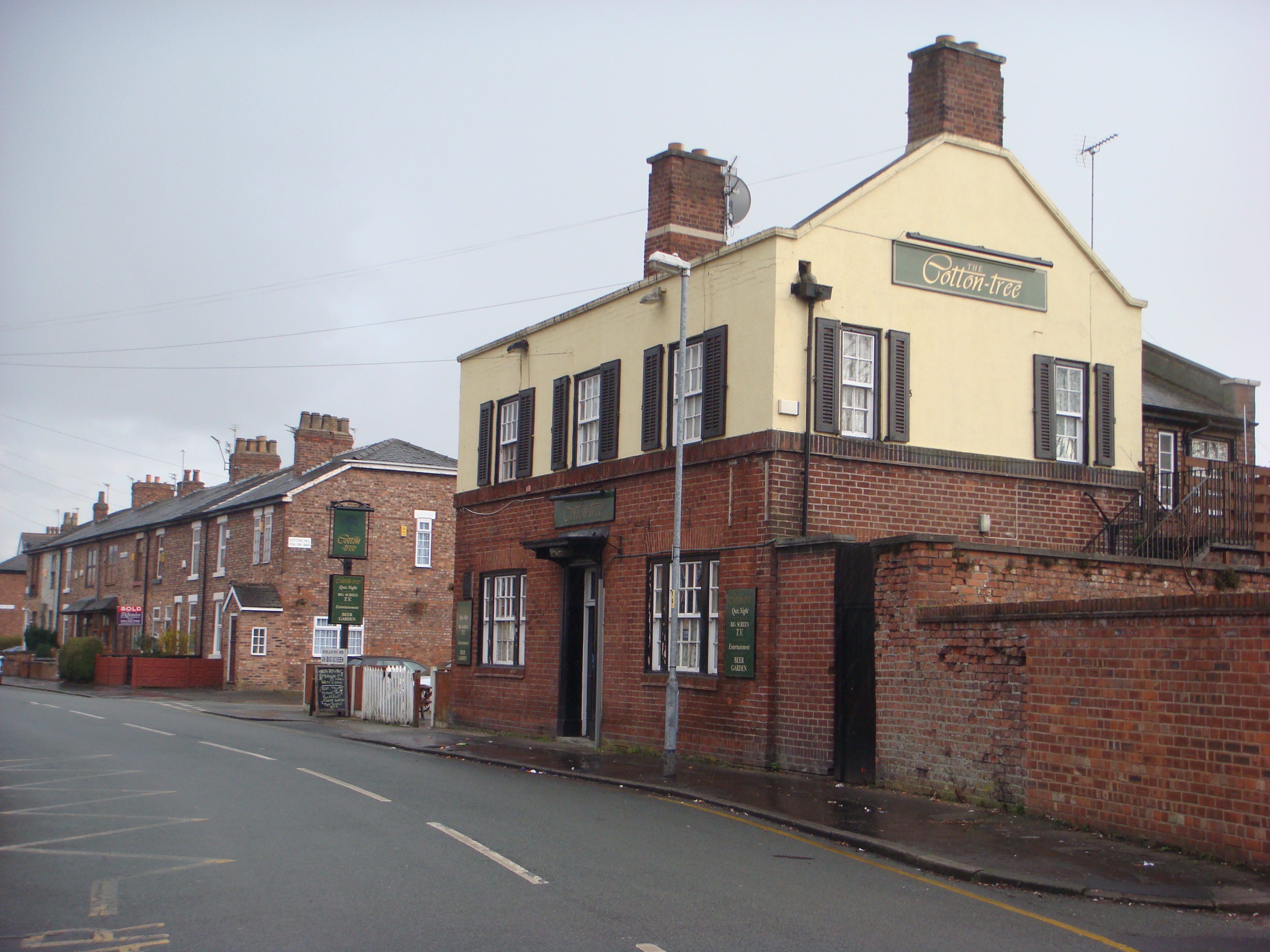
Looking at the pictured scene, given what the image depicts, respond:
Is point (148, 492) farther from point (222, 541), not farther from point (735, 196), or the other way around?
point (735, 196)

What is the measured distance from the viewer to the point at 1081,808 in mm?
12133

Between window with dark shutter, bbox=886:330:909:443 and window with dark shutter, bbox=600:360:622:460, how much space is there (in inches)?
198

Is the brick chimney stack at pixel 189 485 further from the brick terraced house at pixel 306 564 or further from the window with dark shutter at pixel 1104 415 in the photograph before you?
the window with dark shutter at pixel 1104 415

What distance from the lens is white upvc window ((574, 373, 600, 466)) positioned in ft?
73.0

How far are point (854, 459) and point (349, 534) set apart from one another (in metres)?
16.2

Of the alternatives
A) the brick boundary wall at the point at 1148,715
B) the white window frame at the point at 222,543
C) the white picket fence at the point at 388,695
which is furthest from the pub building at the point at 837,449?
the white window frame at the point at 222,543

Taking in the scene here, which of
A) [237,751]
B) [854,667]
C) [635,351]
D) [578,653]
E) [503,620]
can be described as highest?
[635,351]

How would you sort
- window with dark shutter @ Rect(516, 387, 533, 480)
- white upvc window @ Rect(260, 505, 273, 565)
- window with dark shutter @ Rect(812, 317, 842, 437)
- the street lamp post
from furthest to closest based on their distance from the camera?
white upvc window @ Rect(260, 505, 273, 565), window with dark shutter @ Rect(516, 387, 533, 480), window with dark shutter @ Rect(812, 317, 842, 437), the street lamp post

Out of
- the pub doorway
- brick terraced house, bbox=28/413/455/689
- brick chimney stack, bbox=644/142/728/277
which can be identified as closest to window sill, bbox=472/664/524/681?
the pub doorway

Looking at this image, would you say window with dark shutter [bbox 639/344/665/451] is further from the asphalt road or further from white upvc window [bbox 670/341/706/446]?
the asphalt road

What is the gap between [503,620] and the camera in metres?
24.6

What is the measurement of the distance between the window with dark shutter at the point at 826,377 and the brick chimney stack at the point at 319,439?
3118 centimetres

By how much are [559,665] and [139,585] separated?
38.0 m

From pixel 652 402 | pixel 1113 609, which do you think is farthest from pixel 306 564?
pixel 1113 609
